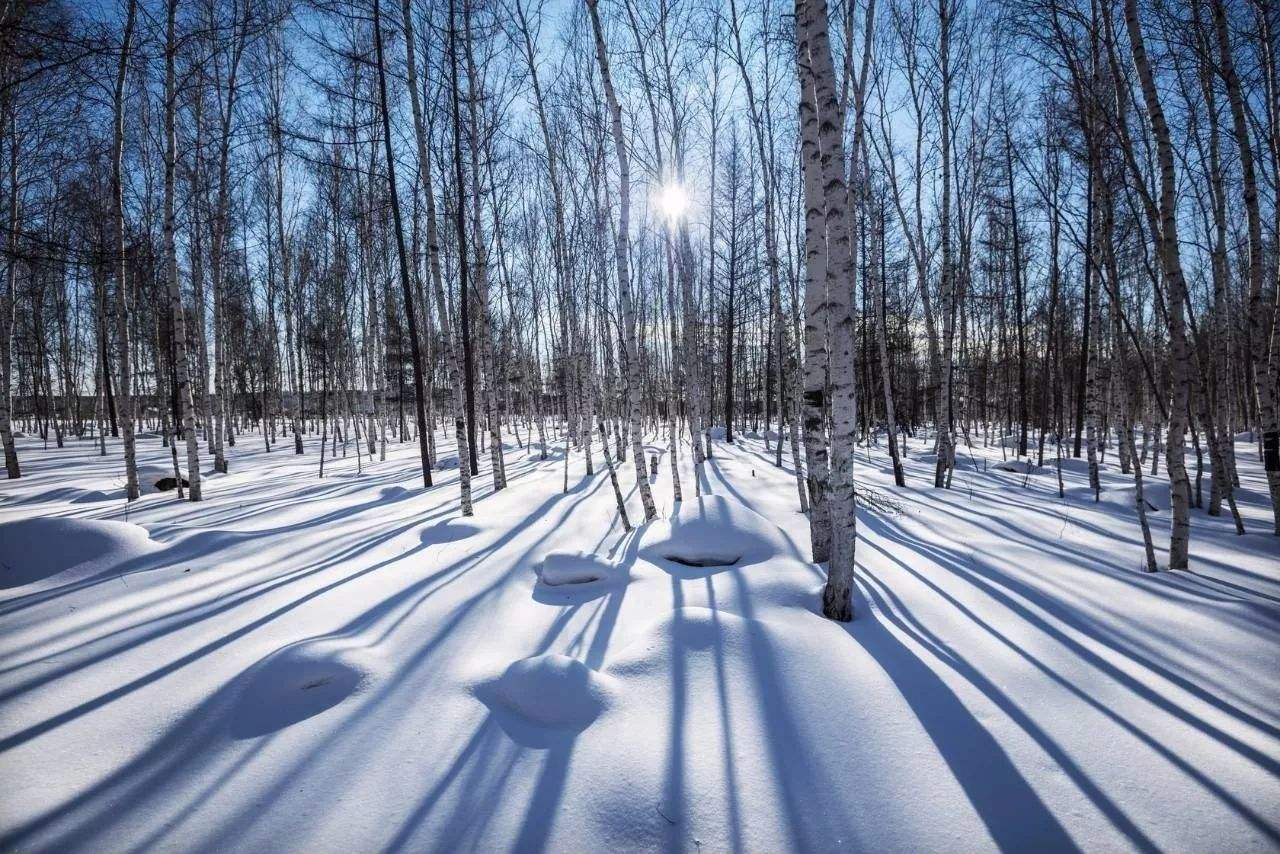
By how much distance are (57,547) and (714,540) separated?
627 cm

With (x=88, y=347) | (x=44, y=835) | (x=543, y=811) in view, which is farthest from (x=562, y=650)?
(x=88, y=347)

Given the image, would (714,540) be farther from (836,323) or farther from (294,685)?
(294,685)

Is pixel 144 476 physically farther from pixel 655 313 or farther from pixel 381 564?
pixel 655 313

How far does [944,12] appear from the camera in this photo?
886cm

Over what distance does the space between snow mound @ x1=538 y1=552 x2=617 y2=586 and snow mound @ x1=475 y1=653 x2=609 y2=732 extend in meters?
1.75

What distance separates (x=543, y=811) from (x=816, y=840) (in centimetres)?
101

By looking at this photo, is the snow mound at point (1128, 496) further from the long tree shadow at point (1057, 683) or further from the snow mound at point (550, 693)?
the snow mound at point (550, 693)

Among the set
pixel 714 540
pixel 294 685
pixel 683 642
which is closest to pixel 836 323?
pixel 683 642

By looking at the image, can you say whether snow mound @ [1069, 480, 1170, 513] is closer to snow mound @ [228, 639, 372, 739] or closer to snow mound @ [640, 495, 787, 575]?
snow mound @ [640, 495, 787, 575]

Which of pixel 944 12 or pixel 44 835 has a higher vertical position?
pixel 944 12

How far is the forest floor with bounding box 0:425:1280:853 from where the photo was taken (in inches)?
73.7

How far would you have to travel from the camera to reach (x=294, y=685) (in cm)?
267

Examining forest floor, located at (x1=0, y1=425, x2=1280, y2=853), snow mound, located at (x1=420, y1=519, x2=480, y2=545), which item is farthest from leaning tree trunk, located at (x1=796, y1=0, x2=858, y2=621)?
snow mound, located at (x1=420, y1=519, x2=480, y2=545)

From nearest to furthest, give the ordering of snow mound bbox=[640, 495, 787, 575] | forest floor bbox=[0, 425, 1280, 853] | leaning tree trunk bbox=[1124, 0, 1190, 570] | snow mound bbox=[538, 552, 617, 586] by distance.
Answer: forest floor bbox=[0, 425, 1280, 853]
leaning tree trunk bbox=[1124, 0, 1190, 570]
snow mound bbox=[538, 552, 617, 586]
snow mound bbox=[640, 495, 787, 575]
